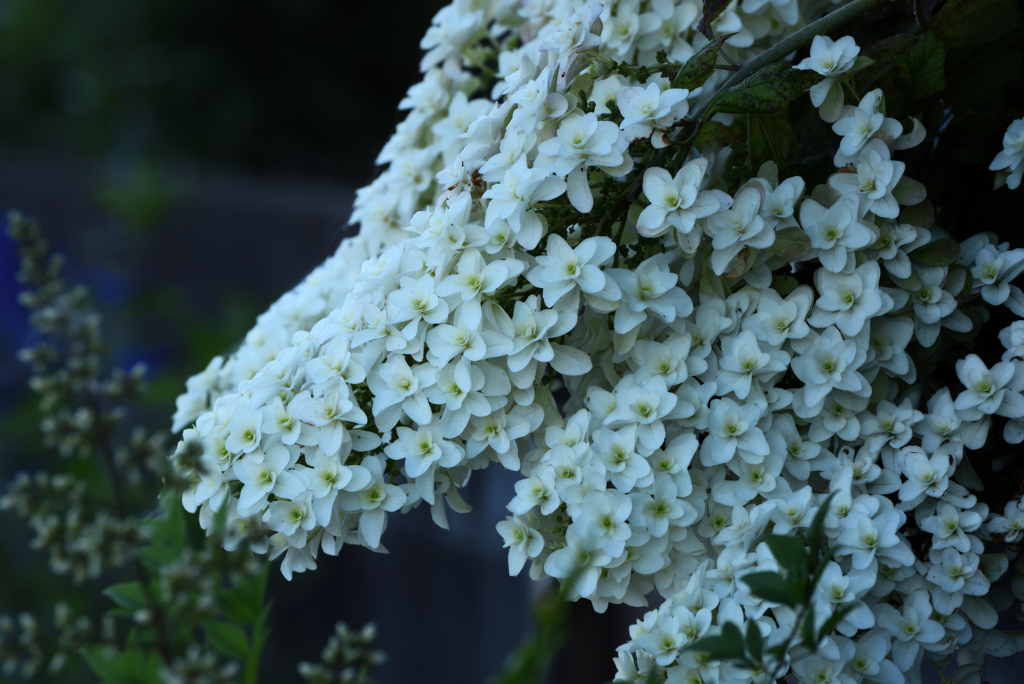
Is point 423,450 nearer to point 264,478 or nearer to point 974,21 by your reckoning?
point 264,478

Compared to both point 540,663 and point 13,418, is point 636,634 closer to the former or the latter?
point 540,663

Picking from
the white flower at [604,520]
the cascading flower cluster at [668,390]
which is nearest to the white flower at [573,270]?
the cascading flower cluster at [668,390]

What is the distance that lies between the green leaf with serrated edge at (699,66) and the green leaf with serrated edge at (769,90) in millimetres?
20

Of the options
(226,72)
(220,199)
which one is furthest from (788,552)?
(226,72)

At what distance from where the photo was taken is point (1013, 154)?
41 cm

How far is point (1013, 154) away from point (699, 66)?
17 centimetres

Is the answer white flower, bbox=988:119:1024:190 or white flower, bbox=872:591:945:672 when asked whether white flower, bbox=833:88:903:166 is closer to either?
white flower, bbox=988:119:1024:190

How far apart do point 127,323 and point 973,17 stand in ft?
6.54

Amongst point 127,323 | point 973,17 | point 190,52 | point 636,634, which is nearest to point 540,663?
point 636,634

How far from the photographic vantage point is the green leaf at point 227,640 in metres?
0.34

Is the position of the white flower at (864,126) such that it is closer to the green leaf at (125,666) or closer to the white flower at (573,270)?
the white flower at (573,270)

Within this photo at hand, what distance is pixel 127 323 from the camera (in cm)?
197

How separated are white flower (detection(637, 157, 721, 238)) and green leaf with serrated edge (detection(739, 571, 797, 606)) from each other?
0.18 m

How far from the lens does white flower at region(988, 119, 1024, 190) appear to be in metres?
0.40
